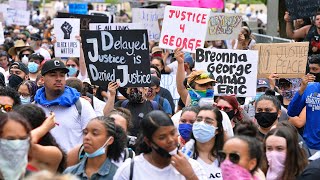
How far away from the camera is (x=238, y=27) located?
16.2m

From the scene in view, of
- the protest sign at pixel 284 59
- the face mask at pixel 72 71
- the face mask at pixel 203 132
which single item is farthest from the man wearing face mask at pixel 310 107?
the face mask at pixel 72 71

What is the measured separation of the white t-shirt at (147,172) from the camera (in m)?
6.23

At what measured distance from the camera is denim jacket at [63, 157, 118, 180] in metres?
6.70

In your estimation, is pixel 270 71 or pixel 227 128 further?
pixel 270 71

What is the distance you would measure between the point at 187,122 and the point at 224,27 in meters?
8.40

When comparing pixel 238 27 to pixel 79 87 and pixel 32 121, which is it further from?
pixel 32 121

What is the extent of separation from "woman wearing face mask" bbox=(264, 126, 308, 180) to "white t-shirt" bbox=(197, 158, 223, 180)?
0.46 m

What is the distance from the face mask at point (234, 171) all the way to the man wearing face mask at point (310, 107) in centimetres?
403

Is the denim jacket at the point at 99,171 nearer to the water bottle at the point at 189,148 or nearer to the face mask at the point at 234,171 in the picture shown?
the water bottle at the point at 189,148

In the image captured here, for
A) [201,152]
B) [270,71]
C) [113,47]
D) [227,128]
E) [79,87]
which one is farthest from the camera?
[270,71]

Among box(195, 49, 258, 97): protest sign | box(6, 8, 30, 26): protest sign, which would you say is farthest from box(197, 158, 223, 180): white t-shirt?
box(6, 8, 30, 26): protest sign

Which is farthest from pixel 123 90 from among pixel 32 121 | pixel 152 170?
pixel 152 170

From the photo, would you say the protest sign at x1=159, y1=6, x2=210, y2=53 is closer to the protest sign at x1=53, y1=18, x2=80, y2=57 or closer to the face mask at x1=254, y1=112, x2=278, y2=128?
the protest sign at x1=53, y1=18, x2=80, y2=57

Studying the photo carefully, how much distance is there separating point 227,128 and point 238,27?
8.45 meters
